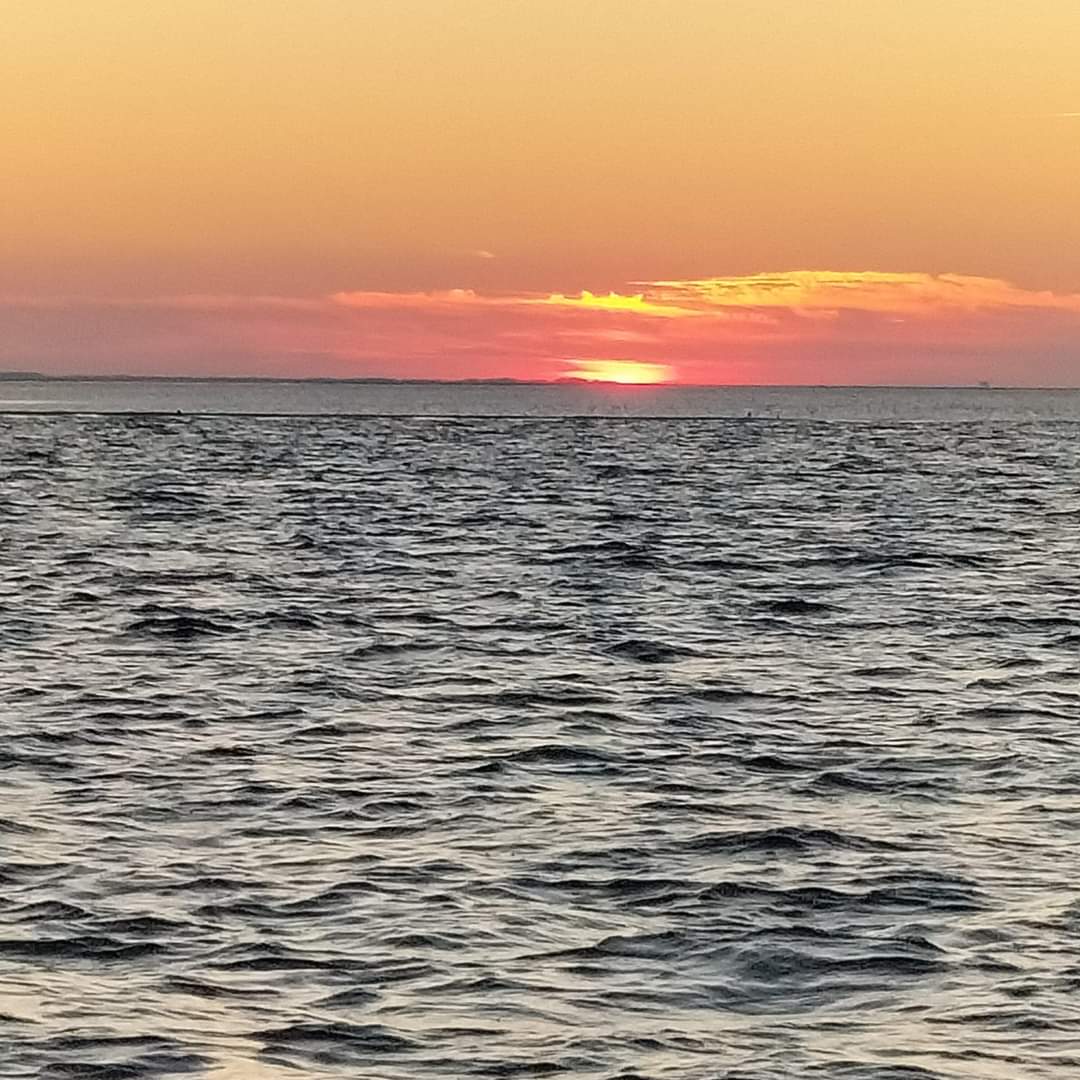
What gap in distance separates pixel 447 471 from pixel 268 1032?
9520 cm

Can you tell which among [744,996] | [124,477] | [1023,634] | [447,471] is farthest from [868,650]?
[447,471]

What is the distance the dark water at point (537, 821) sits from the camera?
1344 cm

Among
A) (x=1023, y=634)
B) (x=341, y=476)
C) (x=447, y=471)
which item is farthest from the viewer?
(x=447, y=471)

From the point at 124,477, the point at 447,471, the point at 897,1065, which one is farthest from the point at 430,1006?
the point at 447,471

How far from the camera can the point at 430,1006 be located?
13.9 metres

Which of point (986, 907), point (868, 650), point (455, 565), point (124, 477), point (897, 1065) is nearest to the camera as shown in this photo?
point (897, 1065)

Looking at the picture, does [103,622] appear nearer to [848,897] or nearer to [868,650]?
[868,650]

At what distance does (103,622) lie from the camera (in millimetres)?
35219

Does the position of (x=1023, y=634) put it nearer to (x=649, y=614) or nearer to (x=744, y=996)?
(x=649, y=614)

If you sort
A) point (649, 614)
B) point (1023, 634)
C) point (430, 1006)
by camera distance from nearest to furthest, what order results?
point (430, 1006), point (1023, 634), point (649, 614)

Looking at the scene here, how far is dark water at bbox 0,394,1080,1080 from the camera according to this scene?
13438 mm

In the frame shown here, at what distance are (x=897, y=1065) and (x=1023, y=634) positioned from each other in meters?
23.1

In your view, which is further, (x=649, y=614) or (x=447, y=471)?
(x=447, y=471)

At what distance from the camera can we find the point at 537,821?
1956 cm
